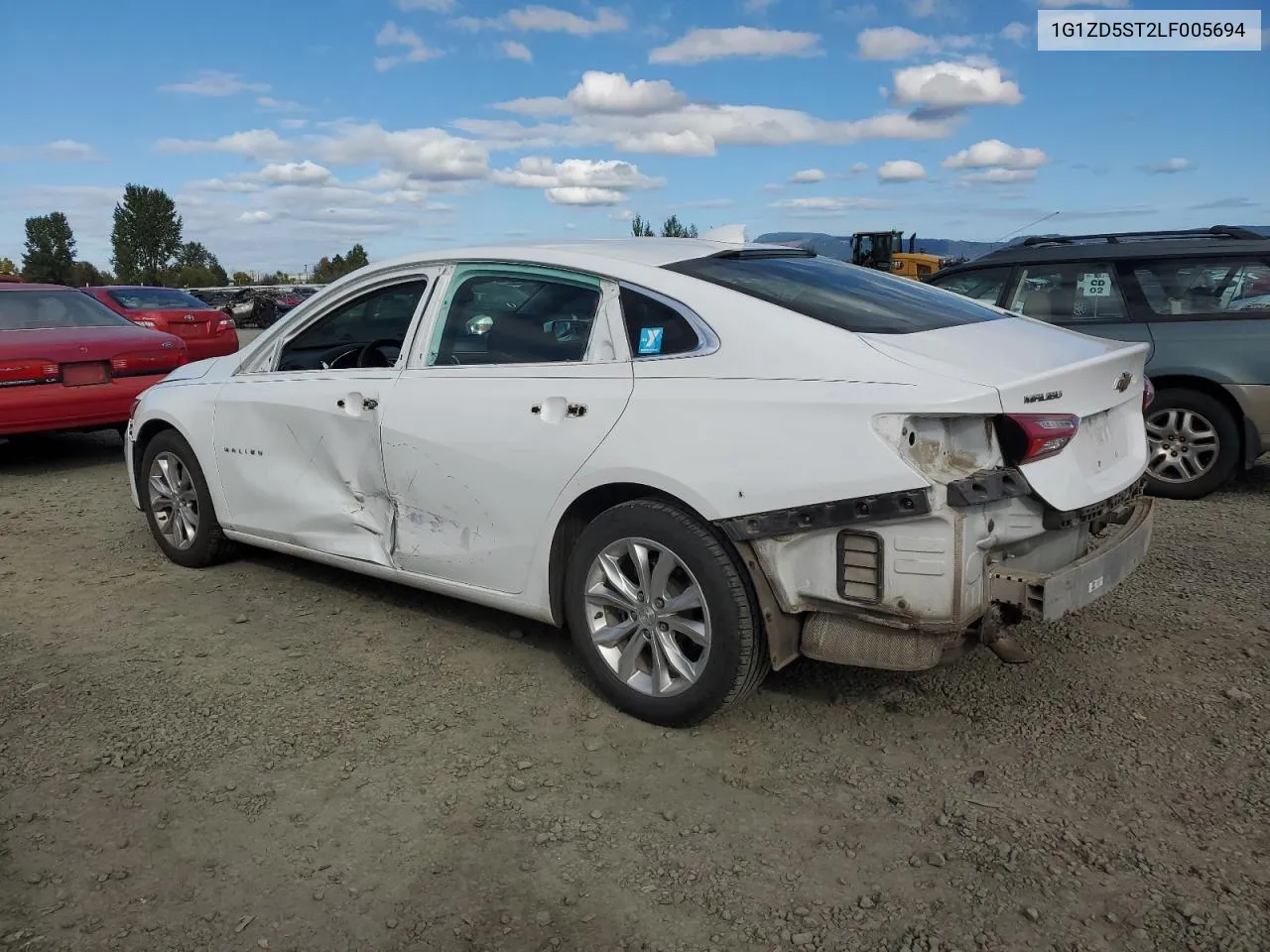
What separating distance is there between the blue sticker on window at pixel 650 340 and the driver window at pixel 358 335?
1.28 m

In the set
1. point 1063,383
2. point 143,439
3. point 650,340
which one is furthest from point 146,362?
point 1063,383

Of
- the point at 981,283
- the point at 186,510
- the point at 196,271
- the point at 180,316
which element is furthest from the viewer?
the point at 196,271

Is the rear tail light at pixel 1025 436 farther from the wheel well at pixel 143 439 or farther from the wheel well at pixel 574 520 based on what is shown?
the wheel well at pixel 143 439

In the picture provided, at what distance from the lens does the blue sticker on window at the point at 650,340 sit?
3.56 metres

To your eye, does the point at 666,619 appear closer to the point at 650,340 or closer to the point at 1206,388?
the point at 650,340

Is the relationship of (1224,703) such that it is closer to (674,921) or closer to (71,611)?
(674,921)

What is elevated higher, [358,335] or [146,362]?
[358,335]

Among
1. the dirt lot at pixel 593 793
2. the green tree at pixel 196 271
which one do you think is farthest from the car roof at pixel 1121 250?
the green tree at pixel 196 271

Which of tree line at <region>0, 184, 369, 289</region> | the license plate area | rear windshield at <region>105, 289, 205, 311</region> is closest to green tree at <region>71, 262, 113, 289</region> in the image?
tree line at <region>0, 184, 369, 289</region>

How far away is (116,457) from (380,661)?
6.35 meters

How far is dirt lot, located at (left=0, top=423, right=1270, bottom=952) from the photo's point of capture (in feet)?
8.41

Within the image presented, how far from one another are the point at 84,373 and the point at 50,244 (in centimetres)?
13509

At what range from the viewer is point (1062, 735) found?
3.46 meters

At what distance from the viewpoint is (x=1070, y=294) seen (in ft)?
23.4
